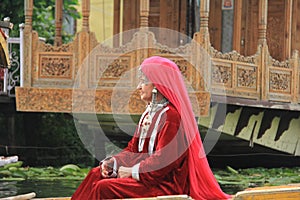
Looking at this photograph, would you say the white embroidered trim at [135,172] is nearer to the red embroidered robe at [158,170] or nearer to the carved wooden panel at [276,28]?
the red embroidered robe at [158,170]

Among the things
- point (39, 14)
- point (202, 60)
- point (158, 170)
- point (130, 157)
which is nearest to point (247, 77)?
point (202, 60)

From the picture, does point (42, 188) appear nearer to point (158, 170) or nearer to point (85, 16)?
point (85, 16)

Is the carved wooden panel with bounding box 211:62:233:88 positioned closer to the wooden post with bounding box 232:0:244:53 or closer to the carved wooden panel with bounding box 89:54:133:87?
the carved wooden panel with bounding box 89:54:133:87

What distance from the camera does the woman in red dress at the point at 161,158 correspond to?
6.08 metres

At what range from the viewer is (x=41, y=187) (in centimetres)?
1111

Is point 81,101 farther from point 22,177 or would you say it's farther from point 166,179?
point 166,179

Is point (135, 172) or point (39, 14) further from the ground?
point (39, 14)

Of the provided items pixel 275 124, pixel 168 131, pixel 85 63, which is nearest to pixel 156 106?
pixel 168 131

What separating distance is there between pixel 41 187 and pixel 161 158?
537cm

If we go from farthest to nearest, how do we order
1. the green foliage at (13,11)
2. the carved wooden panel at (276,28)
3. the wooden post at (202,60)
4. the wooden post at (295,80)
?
the green foliage at (13,11) → the carved wooden panel at (276,28) → the wooden post at (295,80) → the wooden post at (202,60)

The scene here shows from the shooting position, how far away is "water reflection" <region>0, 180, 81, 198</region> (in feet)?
34.2

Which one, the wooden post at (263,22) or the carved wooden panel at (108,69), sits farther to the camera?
the wooden post at (263,22)

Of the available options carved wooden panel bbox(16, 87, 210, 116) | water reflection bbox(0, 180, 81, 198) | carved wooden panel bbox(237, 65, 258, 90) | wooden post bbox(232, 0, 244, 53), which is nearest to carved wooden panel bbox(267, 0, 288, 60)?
wooden post bbox(232, 0, 244, 53)

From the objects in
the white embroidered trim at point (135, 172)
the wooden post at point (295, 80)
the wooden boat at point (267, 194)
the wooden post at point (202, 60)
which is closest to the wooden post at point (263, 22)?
the wooden post at point (295, 80)
